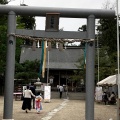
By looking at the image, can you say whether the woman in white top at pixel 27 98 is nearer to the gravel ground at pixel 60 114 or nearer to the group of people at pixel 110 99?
Result: the gravel ground at pixel 60 114

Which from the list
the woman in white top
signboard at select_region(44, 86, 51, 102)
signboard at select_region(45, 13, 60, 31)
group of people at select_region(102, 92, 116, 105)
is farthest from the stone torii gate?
signboard at select_region(44, 86, 51, 102)

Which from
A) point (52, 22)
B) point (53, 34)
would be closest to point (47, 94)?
point (53, 34)

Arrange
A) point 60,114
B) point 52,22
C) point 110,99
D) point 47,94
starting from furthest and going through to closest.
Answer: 1. point 47,94
2. point 110,99
3. point 60,114
4. point 52,22

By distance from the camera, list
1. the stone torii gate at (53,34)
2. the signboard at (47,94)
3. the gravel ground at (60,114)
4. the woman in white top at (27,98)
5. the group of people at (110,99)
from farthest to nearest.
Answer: the signboard at (47,94) < the group of people at (110,99) < the woman in white top at (27,98) < the gravel ground at (60,114) < the stone torii gate at (53,34)

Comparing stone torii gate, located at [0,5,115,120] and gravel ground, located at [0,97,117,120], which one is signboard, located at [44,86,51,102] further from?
stone torii gate, located at [0,5,115,120]

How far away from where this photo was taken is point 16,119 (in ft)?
52.6

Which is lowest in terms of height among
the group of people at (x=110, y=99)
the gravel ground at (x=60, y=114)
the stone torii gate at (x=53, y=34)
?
the gravel ground at (x=60, y=114)

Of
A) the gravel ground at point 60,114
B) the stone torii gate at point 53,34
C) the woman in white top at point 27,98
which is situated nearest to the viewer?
the stone torii gate at point 53,34

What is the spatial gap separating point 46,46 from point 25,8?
1.92 meters

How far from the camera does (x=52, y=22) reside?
13555 millimetres

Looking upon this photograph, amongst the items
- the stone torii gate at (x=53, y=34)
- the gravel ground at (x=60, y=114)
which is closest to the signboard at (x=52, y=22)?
the stone torii gate at (x=53, y=34)

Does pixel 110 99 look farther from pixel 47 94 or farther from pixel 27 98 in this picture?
pixel 27 98

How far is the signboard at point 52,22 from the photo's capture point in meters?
13.5

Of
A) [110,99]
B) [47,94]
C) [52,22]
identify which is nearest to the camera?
→ [52,22]
